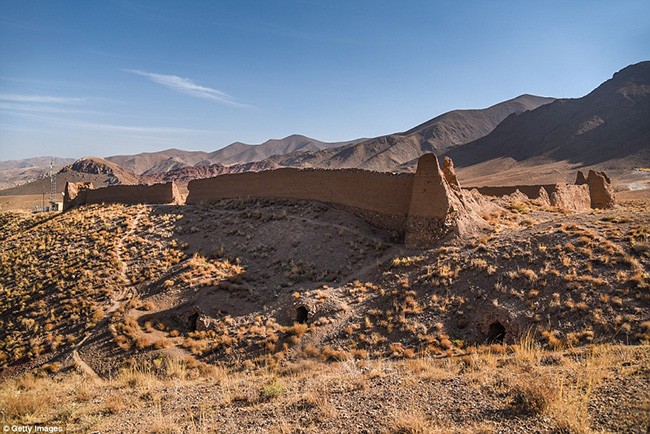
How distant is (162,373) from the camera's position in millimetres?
11008

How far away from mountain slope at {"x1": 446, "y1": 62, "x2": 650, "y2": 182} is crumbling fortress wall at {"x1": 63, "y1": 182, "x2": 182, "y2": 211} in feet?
238

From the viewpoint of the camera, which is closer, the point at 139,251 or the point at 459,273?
the point at 459,273

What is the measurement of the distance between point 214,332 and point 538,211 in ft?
48.9

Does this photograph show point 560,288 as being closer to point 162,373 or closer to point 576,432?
point 576,432

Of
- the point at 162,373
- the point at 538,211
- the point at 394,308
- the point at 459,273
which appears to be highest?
the point at 538,211

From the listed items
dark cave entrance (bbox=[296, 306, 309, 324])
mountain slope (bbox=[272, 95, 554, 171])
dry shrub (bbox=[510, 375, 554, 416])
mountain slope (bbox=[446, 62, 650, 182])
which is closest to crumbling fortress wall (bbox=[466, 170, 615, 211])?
dark cave entrance (bbox=[296, 306, 309, 324])

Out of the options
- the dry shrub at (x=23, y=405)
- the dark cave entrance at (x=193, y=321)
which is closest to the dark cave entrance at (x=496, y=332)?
the dark cave entrance at (x=193, y=321)

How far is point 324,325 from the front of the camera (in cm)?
1234

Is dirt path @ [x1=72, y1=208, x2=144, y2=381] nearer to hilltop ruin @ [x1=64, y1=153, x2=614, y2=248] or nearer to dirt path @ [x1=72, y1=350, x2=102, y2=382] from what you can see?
dirt path @ [x1=72, y1=350, x2=102, y2=382]

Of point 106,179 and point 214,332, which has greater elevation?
point 106,179

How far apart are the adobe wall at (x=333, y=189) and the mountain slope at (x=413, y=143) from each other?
8522 centimetres

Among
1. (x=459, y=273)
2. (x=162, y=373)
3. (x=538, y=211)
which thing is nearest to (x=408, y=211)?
(x=459, y=273)

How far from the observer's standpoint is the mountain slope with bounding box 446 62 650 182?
74312 millimetres

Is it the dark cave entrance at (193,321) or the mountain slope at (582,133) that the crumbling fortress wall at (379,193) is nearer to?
the dark cave entrance at (193,321)
